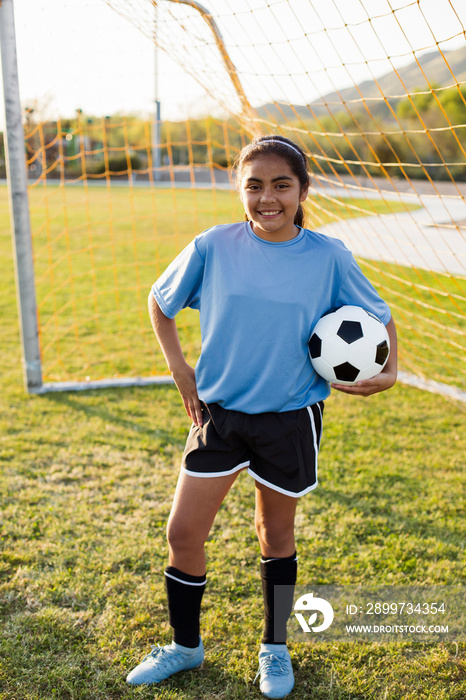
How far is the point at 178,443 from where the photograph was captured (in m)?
3.60

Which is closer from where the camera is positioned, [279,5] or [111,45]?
[279,5]

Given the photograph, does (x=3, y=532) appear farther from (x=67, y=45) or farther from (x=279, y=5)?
(x=67, y=45)

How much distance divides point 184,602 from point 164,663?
0.74 feet

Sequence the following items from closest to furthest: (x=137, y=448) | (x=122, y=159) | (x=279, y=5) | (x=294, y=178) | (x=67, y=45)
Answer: (x=294, y=178), (x=279, y=5), (x=137, y=448), (x=67, y=45), (x=122, y=159)

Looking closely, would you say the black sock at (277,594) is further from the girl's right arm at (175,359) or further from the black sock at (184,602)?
the girl's right arm at (175,359)

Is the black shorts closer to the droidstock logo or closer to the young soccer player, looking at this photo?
the young soccer player

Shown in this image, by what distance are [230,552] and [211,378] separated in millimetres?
1085

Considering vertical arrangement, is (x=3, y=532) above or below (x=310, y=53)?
below

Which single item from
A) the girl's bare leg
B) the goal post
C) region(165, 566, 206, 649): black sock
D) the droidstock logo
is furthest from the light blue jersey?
the goal post

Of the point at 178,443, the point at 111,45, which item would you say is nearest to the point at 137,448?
the point at 178,443

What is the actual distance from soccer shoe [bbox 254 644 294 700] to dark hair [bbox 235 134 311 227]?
1.48 metres

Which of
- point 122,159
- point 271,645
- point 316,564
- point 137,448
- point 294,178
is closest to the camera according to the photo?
point 294,178

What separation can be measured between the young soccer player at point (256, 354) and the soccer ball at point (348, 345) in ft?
0.11

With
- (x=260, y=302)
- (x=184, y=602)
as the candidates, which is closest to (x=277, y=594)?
(x=184, y=602)
